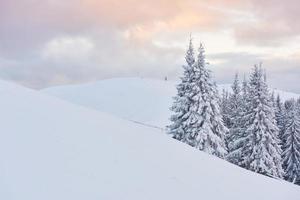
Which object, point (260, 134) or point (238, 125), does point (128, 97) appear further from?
point (260, 134)

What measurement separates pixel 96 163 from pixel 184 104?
2034cm

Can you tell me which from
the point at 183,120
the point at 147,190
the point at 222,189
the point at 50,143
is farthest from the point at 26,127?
the point at 183,120

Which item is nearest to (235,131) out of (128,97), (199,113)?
(199,113)

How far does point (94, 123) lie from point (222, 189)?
636 centimetres

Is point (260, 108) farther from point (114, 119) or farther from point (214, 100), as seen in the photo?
point (114, 119)

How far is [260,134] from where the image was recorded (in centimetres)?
3878

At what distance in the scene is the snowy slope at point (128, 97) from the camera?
371 feet

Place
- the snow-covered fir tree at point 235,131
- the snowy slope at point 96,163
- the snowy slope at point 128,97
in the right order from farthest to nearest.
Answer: the snowy slope at point 128,97
the snow-covered fir tree at point 235,131
the snowy slope at point 96,163

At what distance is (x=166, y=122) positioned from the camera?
99.6 m

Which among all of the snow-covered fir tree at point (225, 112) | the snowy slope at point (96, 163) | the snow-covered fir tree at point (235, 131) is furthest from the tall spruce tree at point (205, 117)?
the snow-covered fir tree at point (225, 112)

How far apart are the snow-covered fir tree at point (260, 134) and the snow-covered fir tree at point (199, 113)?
4.82 meters

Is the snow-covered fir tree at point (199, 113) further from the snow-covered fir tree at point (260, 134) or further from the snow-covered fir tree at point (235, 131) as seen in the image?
the snow-covered fir tree at point (235, 131)

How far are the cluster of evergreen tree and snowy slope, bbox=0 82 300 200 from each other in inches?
493

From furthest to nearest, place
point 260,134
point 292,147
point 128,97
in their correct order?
point 128,97, point 292,147, point 260,134
